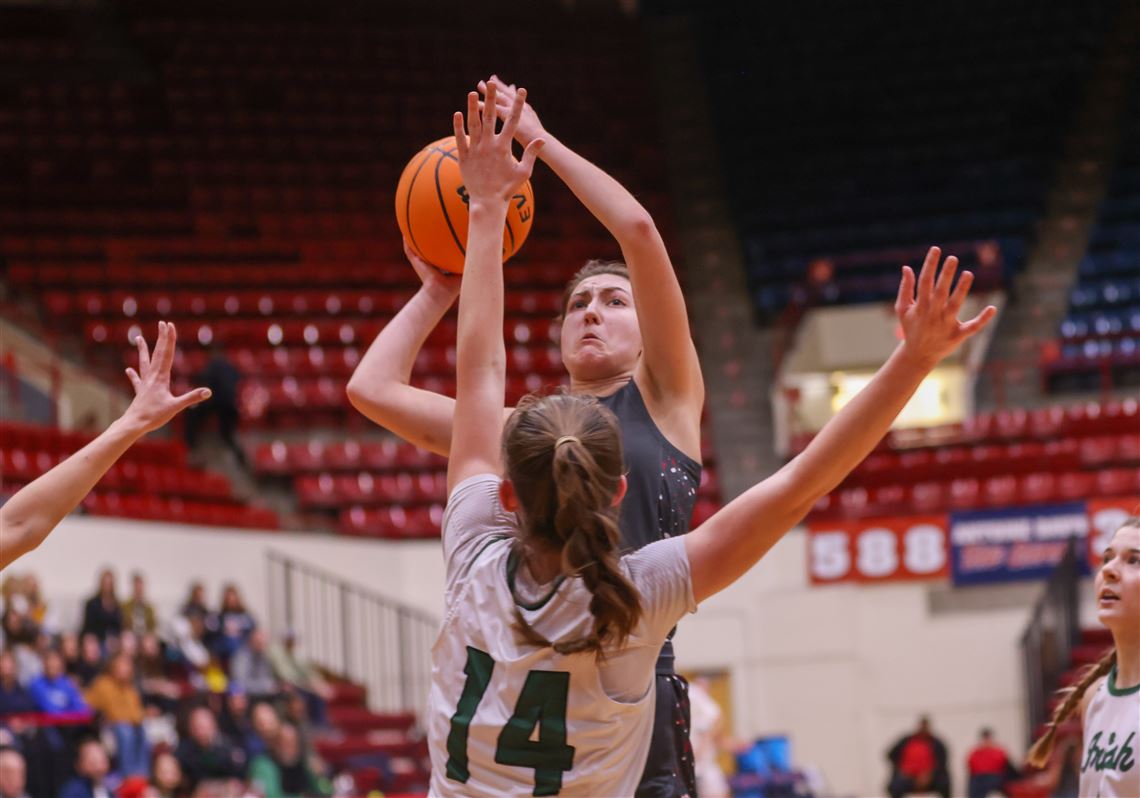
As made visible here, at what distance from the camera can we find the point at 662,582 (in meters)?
2.47

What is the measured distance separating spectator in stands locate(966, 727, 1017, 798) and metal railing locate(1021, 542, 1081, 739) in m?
0.51

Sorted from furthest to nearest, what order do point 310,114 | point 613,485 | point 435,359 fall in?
point 310,114 < point 435,359 < point 613,485

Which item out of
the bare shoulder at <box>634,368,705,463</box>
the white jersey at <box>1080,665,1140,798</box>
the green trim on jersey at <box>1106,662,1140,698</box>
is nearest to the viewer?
the bare shoulder at <box>634,368,705,463</box>

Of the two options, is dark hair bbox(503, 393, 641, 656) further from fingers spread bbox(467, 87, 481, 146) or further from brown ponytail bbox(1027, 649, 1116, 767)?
brown ponytail bbox(1027, 649, 1116, 767)

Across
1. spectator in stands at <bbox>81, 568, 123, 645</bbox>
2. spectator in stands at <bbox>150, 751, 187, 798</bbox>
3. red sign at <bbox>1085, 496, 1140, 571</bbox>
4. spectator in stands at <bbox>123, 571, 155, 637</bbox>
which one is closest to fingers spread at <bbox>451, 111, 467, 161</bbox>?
spectator in stands at <bbox>150, 751, 187, 798</bbox>

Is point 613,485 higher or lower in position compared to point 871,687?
higher

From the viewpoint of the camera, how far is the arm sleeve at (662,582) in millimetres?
2465

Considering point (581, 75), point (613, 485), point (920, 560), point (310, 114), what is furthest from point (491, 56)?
point (613, 485)

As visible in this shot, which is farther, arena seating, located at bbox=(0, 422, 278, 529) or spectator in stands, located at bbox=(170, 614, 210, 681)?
arena seating, located at bbox=(0, 422, 278, 529)

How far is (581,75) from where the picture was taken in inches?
791

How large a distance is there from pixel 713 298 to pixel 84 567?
24.9 ft

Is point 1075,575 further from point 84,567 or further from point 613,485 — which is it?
point 613,485

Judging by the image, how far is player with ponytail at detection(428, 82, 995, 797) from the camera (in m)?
2.43

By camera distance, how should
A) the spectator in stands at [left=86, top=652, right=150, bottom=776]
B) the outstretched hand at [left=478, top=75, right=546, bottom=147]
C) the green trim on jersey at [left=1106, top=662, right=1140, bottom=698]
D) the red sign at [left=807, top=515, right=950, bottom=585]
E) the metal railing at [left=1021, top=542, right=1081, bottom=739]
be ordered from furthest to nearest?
the red sign at [left=807, top=515, right=950, bottom=585]
the metal railing at [left=1021, top=542, right=1081, bottom=739]
the spectator in stands at [left=86, top=652, right=150, bottom=776]
the green trim on jersey at [left=1106, top=662, right=1140, bottom=698]
the outstretched hand at [left=478, top=75, right=546, bottom=147]
